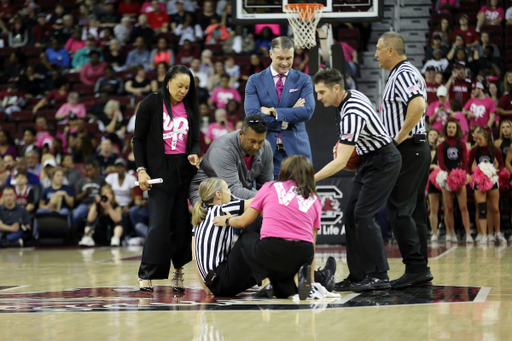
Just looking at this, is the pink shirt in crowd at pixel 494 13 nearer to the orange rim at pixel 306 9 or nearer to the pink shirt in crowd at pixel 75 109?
the orange rim at pixel 306 9

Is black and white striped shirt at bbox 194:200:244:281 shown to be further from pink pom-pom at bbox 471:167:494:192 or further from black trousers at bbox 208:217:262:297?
pink pom-pom at bbox 471:167:494:192

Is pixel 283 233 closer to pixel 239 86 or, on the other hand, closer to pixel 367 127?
pixel 367 127

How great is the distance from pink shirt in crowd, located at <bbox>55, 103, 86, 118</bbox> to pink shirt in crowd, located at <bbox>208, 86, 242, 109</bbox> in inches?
117

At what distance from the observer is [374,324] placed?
372cm

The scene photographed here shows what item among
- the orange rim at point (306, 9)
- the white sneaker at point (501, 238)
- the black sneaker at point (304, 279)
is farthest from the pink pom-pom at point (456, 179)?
the black sneaker at point (304, 279)

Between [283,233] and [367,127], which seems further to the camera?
[367,127]

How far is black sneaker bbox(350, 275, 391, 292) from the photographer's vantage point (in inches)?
201

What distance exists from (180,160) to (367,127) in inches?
59.9

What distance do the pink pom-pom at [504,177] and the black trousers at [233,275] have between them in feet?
22.7

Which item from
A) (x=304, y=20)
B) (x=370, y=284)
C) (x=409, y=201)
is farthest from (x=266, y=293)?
(x=304, y=20)

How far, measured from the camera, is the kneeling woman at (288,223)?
182 inches

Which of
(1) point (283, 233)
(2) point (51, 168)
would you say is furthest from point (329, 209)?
(2) point (51, 168)

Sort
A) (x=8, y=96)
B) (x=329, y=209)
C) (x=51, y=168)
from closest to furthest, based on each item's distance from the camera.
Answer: (x=329, y=209), (x=51, y=168), (x=8, y=96)

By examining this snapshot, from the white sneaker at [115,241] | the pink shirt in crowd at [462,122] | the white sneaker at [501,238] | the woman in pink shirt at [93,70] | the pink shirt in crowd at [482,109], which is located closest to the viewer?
the white sneaker at [501,238]
